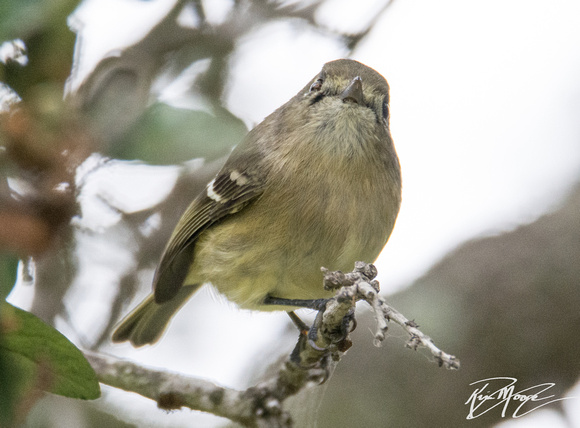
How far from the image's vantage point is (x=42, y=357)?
1.90 meters

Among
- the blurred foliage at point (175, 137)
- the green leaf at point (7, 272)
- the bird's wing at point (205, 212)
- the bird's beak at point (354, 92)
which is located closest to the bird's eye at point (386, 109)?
the bird's beak at point (354, 92)

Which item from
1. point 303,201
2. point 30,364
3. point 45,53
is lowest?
point 30,364

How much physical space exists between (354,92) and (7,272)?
5.55 feet

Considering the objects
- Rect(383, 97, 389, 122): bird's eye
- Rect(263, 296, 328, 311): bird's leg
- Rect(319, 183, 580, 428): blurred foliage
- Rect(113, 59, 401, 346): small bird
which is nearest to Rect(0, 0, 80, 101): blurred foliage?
Rect(113, 59, 401, 346): small bird

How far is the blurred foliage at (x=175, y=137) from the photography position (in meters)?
2.47

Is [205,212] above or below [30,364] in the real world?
above

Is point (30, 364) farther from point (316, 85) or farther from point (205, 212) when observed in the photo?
point (316, 85)

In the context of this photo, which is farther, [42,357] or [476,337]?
[476,337]

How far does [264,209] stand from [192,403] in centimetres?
89

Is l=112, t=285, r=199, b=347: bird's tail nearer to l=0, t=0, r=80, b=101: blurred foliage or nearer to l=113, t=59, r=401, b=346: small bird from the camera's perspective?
l=113, t=59, r=401, b=346: small bird

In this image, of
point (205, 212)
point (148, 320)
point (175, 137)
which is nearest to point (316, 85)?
point (205, 212)
